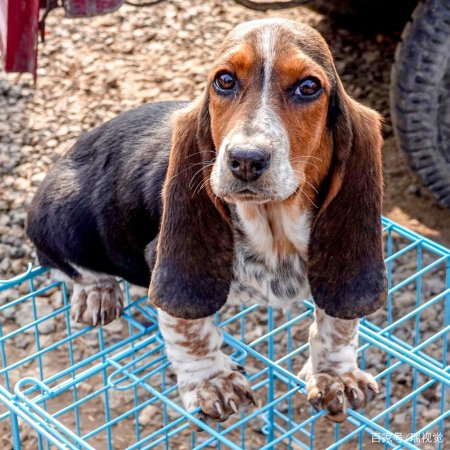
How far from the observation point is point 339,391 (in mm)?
3520

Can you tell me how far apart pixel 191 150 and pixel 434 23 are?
2448 mm

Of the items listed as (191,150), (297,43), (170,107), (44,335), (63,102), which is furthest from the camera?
(63,102)

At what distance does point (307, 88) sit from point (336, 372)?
43.4 inches

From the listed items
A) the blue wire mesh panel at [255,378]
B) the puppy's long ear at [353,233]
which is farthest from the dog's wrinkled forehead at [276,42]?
the blue wire mesh panel at [255,378]

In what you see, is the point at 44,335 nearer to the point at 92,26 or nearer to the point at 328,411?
the point at 328,411

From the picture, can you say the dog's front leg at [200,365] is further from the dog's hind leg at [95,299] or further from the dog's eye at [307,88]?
the dog's eye at [307,88]

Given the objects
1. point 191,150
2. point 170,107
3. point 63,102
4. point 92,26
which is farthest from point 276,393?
point 92,26

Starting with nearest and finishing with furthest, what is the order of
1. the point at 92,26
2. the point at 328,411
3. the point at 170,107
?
the point at 328,411 < the point at 170,107 < the point at 92,26

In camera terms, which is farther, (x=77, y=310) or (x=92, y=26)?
(x=92, y=26)

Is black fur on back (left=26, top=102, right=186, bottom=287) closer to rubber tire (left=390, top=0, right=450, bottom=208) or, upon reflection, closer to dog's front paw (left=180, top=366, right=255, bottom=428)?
dog's front paw (left=180, top=366, right=255, bottom=428)

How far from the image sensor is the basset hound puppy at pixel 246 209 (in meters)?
2.96

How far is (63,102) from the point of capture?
22.0ft

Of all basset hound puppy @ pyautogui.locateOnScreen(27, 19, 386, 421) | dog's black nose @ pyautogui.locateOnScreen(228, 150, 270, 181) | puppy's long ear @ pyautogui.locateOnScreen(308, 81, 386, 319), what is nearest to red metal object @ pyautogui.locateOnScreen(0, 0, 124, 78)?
basset hound puppy @ pyautogui.locateOnScreen(27, 19, 386, 421)

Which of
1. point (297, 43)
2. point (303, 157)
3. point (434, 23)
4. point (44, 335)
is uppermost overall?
point (297, 43)
